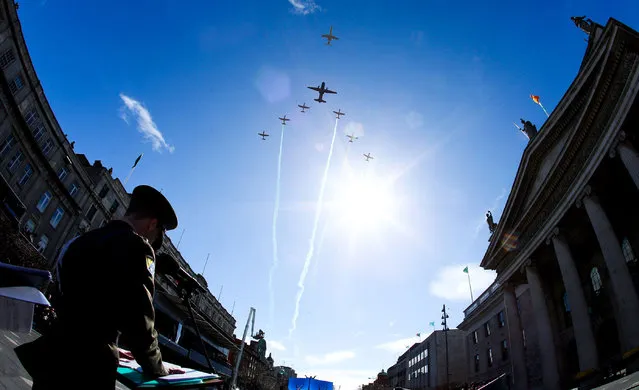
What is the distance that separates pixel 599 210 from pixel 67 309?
20.7 meters

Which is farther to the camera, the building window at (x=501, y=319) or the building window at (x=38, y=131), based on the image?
the building window at (x=501, y=319)

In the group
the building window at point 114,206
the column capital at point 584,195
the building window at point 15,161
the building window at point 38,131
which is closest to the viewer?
the column capital at point 584,195

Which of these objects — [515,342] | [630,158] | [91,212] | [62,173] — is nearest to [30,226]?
[62,173]

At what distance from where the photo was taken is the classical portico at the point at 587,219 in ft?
45.7

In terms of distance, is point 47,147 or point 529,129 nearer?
point 529,129

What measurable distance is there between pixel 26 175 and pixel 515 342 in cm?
4054

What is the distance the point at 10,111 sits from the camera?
23.4 meters

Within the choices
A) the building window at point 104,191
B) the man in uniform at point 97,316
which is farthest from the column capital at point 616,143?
the building window at point 104,191

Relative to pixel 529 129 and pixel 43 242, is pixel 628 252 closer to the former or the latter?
pixel 529 129

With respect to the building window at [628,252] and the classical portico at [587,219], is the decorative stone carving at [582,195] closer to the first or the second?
the classical portico at [587,219]

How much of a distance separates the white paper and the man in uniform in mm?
3597

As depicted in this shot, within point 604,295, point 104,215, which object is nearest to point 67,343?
point 604,295

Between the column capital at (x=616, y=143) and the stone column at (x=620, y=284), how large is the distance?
2674 mm

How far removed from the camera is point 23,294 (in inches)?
187
